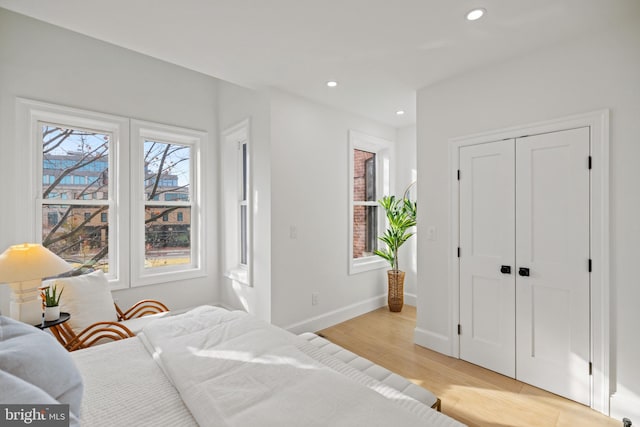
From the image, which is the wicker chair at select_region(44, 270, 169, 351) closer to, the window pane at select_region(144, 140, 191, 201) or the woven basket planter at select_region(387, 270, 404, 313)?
the window pane at select_region(144, 140, 191, 201)

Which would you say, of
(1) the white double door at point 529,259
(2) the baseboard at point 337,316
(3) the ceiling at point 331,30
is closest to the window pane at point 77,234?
(3) the ceiling at point 331,30

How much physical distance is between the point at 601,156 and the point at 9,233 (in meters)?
4.70

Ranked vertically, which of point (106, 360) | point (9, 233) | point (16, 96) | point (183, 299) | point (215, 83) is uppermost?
point (215, 83)

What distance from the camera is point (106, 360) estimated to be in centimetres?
151

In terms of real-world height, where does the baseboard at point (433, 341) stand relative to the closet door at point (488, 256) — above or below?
below

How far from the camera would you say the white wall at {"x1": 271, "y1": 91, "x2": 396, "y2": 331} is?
10.3 ft

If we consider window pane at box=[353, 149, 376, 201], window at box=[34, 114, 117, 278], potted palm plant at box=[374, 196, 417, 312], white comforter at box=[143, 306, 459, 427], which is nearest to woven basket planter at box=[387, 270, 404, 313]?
potted palm plant at box=[374, 196, 417, 312]

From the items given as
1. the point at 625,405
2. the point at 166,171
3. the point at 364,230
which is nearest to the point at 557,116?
the point at 625,405

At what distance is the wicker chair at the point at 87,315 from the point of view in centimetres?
227

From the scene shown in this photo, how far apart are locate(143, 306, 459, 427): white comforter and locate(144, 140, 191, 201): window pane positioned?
7.61 ft

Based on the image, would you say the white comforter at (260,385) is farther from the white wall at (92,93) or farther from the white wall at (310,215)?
the white wall at (92,93)

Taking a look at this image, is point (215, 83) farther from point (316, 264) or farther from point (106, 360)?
point (106, 360)

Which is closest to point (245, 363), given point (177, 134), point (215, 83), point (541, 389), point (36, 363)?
point (36, 363)

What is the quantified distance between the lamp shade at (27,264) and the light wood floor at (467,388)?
252cm
